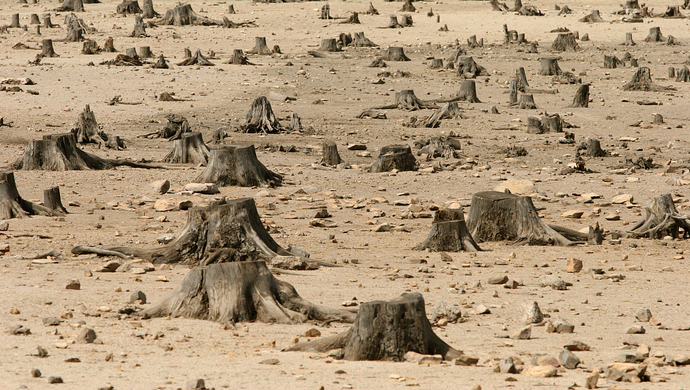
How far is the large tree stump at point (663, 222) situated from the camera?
31.4ft

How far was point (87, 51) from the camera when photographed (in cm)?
2462

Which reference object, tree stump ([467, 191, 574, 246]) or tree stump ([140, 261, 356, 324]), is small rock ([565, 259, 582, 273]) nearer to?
tree stump ([467, 191, 574, 246])

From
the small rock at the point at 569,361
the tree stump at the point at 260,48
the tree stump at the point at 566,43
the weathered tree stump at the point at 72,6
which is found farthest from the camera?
the weathered tree stump at the point at 72,6

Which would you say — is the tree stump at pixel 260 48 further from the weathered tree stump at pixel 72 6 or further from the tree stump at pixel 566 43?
the weathered tree stump at pixel 72 6

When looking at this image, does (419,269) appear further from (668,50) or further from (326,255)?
(668,50)

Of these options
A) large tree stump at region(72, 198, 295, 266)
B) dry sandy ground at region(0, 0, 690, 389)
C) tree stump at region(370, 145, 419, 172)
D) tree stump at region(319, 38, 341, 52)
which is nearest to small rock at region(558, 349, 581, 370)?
dry sandy ground at region(0, 0, 690, 389)

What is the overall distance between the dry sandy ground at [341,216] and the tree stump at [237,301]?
13 centimetres

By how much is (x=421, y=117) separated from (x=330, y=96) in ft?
9.61

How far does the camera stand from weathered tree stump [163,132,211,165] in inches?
528

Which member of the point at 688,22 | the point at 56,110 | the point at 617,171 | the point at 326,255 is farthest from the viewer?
the point at 688,22

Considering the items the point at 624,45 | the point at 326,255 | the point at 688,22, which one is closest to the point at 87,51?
the point at 624,45

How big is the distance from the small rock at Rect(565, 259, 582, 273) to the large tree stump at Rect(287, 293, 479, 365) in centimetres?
324

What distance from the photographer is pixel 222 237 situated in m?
7.71

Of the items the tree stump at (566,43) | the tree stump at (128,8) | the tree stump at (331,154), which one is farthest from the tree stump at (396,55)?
the tree stump at (128,8)
